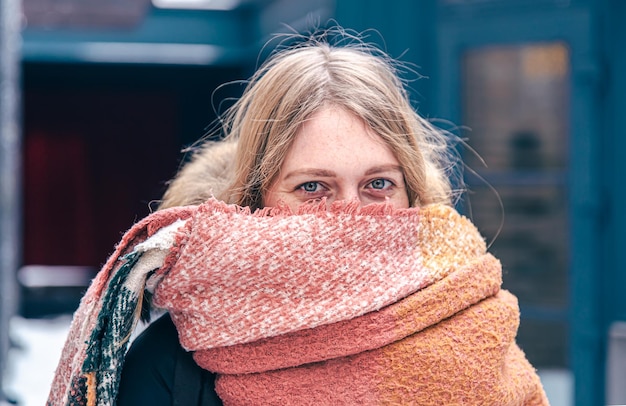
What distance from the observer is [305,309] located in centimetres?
128

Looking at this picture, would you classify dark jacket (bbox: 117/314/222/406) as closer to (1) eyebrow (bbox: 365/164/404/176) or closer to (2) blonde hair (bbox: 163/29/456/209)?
(2) blonde hair (bbox: 163/29/456/209)

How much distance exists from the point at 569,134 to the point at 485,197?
23.6 inches

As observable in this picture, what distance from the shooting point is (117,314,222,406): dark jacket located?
1.28 meters

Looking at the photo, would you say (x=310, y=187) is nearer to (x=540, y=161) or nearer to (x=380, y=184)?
(x=380, y=184)

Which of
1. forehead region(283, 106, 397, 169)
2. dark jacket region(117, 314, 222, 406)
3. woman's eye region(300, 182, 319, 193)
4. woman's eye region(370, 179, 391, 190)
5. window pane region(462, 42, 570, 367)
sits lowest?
window pane region(462, 42, 570, 367)

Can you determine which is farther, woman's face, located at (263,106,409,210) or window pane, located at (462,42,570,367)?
window pane, located at (462,42,570,367)

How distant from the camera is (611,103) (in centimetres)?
362

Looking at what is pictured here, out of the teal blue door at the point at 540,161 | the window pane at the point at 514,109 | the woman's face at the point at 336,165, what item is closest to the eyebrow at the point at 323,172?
the woman's face at the point at 336,165

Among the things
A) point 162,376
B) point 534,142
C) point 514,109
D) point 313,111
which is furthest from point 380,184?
point 514,109

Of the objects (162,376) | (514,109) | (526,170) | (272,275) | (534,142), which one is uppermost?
(272,275)

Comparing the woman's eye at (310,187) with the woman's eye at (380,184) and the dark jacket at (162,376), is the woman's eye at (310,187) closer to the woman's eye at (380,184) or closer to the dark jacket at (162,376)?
the woman's eye at (380,184)

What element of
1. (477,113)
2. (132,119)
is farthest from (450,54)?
(132,119)

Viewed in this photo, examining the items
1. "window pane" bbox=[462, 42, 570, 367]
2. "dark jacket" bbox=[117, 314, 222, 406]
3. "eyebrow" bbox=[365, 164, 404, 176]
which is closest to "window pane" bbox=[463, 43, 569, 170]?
"window pane" bbox=[462, 42, 570, 367]

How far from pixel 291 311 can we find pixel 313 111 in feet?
1.19
